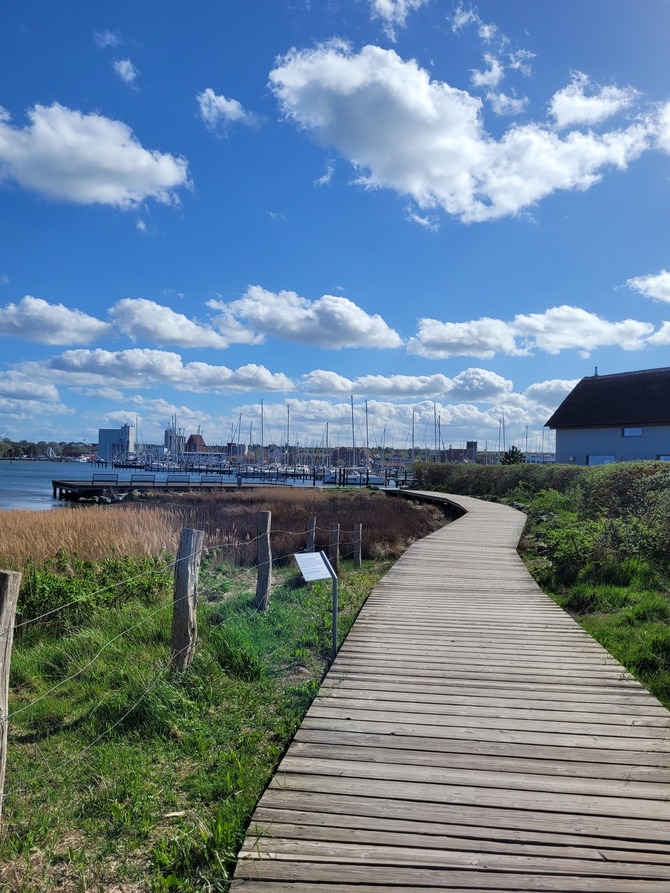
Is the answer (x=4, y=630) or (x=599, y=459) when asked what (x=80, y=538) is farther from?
(x=599, y=459)

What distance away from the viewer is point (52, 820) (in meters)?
3.68

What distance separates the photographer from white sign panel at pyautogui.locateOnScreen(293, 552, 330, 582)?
6.04m

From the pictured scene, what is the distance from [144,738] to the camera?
15.7 ft

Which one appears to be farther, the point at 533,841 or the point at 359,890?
the point at 533,841

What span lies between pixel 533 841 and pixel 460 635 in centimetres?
371

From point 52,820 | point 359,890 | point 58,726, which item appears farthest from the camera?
point 58,726

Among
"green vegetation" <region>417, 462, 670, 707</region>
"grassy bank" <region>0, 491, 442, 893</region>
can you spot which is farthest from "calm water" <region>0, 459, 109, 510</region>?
"green vegetation" <region>417, 462, 670, 707</region>

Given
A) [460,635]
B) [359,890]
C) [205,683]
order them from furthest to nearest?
1. [460,635]
2. [205,683]
3. [359,890]

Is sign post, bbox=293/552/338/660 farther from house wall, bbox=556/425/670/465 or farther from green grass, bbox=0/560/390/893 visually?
house wall, bbox=556/425/670/465

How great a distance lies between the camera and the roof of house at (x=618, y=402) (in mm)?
34156

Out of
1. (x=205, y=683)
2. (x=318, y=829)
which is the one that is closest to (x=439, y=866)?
(x=318, y=829)

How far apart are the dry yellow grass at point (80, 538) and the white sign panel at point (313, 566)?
578 cm

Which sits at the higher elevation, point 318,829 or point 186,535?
point 186,535

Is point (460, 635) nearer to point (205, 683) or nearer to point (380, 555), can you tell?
point (205, 683)
